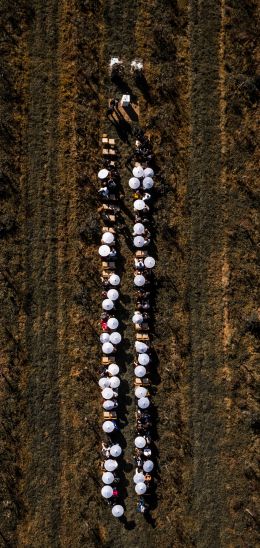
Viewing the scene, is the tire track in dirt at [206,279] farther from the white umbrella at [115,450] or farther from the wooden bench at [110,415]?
the wooden bench at [110,415]

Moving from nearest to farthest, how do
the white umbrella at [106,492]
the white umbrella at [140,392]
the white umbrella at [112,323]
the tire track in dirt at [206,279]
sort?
1. the white umbrella at [106,492]
2. the white umbrella at [112,323]
3. the white umbrella at [140,392]
4. the tire track in dirt at [206,279]

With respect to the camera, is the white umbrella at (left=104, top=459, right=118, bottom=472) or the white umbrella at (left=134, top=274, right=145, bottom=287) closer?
the white umbrella at (left=104, top=459, right=118, bottom=472)

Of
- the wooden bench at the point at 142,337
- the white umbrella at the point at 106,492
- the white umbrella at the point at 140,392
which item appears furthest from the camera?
the wooden bench at the point at 142,337

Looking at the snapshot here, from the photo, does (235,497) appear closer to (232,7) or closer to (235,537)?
(235,537)

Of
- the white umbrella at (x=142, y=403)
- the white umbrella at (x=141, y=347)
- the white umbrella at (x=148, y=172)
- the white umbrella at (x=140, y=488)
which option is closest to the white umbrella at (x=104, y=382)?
the white umbrella at (x=142, y=403)

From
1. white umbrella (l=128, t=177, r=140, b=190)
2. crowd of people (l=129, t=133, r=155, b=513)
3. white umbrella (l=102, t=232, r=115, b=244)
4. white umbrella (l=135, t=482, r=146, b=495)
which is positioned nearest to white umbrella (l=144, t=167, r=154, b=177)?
crowd of people (l=129, t=133, r=155, b=513)

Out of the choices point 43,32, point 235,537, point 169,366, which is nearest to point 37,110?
point 43,32

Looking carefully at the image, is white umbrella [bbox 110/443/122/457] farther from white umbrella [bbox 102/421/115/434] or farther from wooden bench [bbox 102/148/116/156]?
wooden bench [bbox 102/148/116/156]
